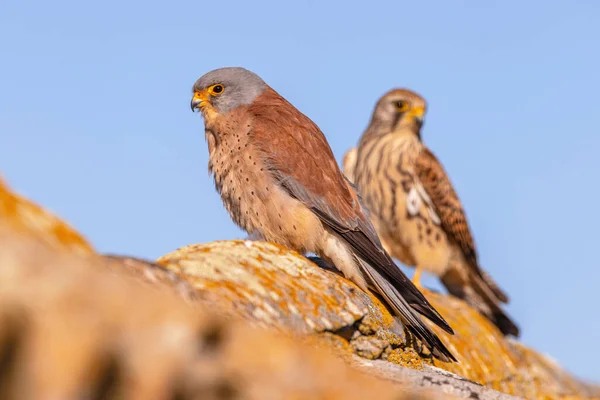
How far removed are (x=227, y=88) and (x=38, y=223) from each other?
3244 mm

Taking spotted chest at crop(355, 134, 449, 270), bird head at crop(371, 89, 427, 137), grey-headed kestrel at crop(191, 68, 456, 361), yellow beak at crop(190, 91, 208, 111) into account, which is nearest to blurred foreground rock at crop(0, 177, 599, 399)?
grey-headed kestrel at crop(191, 68, 456, 361)

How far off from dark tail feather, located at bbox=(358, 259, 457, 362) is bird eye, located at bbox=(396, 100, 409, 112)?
16.7 ft

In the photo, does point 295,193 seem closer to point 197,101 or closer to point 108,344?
point 197,101

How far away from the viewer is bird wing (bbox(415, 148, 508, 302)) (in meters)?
8.48

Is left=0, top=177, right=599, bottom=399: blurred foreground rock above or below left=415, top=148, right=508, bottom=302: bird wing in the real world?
below

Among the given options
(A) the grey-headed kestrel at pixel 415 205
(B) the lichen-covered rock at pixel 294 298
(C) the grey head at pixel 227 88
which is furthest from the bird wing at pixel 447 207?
(B) the lichen-covered rock at pixel 294 298

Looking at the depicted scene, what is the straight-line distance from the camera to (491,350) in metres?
5.00

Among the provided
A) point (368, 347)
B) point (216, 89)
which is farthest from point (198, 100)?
point (368, 347)

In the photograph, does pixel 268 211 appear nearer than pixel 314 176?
Yes

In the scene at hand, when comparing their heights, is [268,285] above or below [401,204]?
below

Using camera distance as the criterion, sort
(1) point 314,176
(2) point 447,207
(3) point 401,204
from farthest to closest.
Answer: (2) point 447,207
(3) point 401,204
(1) point 314,176

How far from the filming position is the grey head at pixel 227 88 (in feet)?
16.1

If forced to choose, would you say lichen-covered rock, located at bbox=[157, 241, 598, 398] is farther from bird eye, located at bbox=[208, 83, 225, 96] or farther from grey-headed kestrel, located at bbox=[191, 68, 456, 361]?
bird eye, located at bbox=[208, 83, 225, 96]

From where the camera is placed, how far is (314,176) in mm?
4496
